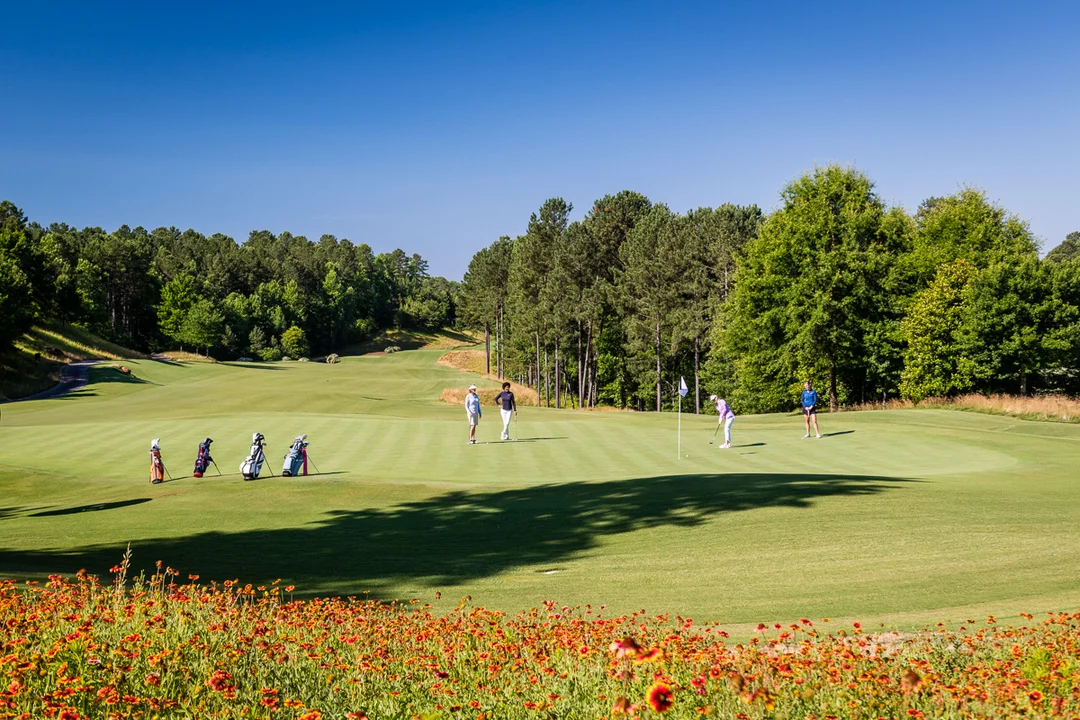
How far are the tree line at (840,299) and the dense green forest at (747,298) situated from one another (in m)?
0.13

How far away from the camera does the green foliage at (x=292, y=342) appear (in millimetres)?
121312

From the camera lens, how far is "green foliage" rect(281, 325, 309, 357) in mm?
121312

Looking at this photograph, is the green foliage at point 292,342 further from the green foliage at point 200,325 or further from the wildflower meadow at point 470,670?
the wildflower meadow at point 470,670

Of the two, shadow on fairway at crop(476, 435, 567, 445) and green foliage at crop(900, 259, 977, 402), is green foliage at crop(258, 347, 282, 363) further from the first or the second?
shadow on fairway at crop(476, 435, 567, 445)

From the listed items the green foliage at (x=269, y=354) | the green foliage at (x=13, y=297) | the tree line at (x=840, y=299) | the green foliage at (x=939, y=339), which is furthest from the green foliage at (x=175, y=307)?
the green foliage at (x=939, y=339)

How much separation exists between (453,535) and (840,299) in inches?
1602

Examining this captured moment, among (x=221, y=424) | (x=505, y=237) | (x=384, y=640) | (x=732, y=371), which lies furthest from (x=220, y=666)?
(x=505, y=237)

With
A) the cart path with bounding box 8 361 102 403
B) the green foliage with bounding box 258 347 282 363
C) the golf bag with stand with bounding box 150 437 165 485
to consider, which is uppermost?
the green foliage with bounding box 258 347 282 363

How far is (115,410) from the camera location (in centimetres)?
4494

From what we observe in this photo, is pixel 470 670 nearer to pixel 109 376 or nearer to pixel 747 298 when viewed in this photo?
pixel 747 298

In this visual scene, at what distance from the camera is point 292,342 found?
121m

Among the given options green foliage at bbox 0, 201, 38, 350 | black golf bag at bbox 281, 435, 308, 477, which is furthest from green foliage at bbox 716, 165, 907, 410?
green foliage at bbox 0, 201, 38, 350

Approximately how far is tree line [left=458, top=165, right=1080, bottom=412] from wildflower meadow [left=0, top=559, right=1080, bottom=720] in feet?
143

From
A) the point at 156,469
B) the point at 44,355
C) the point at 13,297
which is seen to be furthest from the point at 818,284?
the point at 44,355
